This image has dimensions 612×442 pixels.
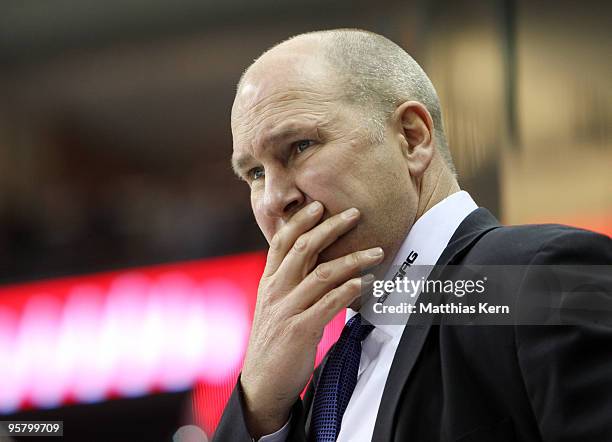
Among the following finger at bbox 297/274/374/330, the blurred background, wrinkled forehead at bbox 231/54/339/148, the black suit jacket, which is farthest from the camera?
the blurred background

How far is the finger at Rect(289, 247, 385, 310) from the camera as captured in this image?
4.15 ft

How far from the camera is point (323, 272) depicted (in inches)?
49.9

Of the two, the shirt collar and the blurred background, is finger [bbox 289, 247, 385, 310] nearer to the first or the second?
the shirt collar

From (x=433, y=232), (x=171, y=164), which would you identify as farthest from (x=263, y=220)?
(x=171, y=164)

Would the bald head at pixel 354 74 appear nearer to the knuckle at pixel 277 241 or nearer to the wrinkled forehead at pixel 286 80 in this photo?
the wrinkled forehead at pixel 286 80

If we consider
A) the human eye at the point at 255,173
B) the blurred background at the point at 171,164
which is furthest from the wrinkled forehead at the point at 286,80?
the blurred background at the point at 171,164

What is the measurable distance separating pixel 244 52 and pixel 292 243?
84.5 inches

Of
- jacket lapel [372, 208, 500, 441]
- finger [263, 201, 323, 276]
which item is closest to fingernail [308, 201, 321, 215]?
finger [263, 201, 323, 276]

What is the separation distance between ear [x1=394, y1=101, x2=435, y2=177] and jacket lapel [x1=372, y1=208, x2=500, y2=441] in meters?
0.16

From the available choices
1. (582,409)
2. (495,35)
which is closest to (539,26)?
(495,35)

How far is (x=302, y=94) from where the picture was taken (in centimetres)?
135

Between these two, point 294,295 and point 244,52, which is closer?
point 294,295

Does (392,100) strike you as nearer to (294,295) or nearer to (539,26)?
(294,295)

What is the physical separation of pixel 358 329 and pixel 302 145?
330 mm
